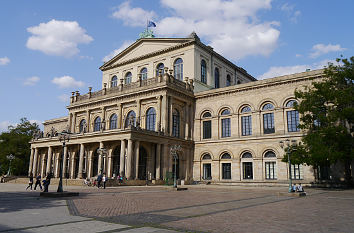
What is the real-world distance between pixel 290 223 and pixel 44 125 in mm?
66020

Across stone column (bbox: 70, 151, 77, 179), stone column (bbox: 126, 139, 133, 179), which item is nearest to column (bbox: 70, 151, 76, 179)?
stone column (bbox: 70, 151, 77, 179)

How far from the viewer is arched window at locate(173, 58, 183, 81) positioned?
45.0 meters

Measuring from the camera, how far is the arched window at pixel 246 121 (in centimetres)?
3831

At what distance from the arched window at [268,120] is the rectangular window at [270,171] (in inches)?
152

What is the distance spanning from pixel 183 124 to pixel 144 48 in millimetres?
15881

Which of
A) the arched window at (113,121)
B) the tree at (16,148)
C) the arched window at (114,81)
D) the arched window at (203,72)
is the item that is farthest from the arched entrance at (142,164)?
the tree at (16,148)

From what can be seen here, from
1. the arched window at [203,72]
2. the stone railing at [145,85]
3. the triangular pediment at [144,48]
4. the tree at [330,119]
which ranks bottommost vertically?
the tree at [330,119]

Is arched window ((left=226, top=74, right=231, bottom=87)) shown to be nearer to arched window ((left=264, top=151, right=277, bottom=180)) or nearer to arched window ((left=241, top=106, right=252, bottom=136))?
arched window ((left=241, top=106, right=252, bottom=136))

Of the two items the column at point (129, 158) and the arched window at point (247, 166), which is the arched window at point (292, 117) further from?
the column at point (129, 158)

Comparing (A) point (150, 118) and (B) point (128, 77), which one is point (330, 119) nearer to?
(A) point (150, 118)

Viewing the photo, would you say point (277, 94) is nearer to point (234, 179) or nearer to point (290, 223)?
point (234, 179)

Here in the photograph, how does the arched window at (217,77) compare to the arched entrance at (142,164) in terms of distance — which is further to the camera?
the arched window at (217,77)

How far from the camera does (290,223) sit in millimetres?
9633

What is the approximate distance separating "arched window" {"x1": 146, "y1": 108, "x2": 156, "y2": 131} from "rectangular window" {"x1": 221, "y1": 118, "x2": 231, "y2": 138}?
9.24 metres
